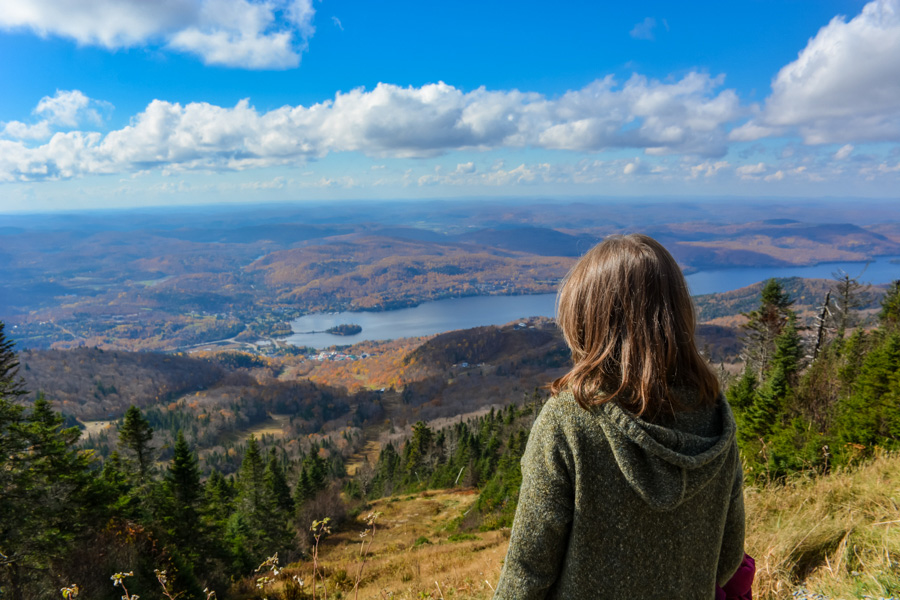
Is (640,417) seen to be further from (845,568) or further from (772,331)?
(772,331)

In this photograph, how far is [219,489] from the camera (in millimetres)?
24625

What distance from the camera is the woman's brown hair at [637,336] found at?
4.72 ft

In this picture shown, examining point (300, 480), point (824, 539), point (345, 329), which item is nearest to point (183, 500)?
point (300, 480)

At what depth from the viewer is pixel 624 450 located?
1374 mm

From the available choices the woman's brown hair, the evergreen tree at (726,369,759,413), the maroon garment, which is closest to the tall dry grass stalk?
the maroon garment

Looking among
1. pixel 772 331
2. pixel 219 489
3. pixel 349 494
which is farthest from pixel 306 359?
pixel 772 331

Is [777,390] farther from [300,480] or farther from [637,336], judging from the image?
[300,480]

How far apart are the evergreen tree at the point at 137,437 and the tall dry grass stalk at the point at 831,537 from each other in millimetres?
18975

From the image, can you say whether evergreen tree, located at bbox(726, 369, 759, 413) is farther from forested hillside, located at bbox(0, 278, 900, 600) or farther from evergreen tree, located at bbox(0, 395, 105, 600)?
evergreen tree, located at bbox(0, 395, 105, 600)

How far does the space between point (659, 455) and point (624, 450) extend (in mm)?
100

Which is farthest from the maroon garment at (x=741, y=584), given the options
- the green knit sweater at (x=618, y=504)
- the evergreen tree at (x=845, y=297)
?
the evergreen tree at (x=845, y=297)

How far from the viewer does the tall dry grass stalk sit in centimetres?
264

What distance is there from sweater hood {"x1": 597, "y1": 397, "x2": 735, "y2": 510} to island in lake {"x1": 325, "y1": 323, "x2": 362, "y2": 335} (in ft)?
628

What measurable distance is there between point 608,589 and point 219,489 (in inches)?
1119
